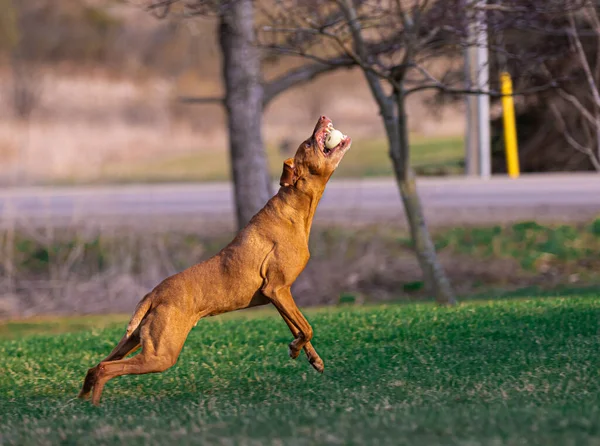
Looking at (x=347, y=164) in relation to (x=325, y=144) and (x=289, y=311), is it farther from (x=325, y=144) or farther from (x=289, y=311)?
(x=289, y=311)

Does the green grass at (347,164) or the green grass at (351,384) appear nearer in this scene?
the green grass at (351,384)

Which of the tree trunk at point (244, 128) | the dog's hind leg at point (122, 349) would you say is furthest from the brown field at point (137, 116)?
the dog's hind leg at point (122, 349)

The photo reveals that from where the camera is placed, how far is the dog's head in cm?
675

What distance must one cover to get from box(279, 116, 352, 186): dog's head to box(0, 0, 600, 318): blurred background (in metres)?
3.55

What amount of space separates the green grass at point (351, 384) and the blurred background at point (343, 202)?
2.99 meters

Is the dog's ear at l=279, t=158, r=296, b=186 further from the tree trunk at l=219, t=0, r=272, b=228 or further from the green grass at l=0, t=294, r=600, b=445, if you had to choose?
the tree trunk at l=219, t=0, r=272, b=228

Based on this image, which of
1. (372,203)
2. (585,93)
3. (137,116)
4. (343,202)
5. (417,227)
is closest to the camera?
(417,227)

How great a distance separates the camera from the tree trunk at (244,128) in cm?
1401

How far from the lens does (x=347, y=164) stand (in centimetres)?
2533

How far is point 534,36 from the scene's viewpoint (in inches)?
557

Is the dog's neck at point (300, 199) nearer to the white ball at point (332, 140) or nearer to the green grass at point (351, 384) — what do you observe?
the white ball at point (332, 140)

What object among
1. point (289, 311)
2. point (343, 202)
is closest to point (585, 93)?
point (343, 202)

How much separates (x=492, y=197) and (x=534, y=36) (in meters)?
3.85

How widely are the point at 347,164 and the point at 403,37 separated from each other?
1480 centimetres
